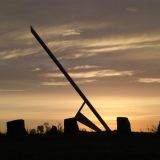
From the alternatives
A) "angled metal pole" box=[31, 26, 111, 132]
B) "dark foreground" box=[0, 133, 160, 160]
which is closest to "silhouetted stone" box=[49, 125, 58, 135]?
"dark foreground" box=[0, 133, 160, 160]

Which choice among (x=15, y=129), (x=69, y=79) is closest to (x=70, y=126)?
(x=15, y=129)

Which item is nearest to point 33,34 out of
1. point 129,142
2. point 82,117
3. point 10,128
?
point 82,117

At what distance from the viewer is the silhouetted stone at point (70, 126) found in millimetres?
26798

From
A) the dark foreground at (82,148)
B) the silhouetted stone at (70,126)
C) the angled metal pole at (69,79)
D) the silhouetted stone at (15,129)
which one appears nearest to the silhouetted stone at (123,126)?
the angled metal pole at (69,79)

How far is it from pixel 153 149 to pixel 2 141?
7158 mm

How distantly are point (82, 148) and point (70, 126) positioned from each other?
8.71 metres

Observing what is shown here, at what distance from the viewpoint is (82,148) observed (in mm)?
18266

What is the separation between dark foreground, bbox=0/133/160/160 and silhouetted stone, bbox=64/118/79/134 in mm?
3588

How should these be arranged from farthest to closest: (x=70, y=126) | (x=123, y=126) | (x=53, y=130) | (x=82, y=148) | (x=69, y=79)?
(x=69, y=79), (x=123, y=126), (x=70, y=126), (x=53, y=130), (x=82, y=148)

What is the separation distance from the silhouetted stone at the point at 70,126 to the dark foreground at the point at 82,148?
3588 mm

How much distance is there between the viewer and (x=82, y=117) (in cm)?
2978

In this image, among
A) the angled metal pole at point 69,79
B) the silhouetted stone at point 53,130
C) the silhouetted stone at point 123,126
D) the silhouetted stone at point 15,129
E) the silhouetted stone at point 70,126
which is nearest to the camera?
the silhouetted stone at point 15,129

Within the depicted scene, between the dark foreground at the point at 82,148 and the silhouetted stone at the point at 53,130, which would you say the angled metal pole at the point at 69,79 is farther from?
the dark foreground at the point at 82,148

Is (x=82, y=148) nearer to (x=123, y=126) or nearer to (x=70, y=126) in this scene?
(x=70, y=126)
